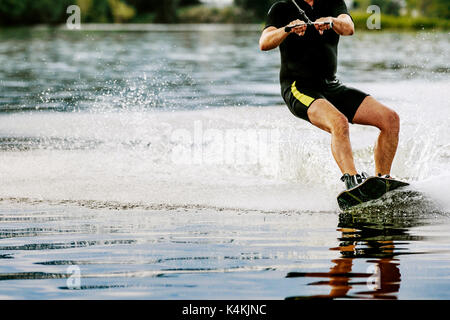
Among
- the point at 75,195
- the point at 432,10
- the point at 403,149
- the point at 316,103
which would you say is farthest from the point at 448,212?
the point at 432,10

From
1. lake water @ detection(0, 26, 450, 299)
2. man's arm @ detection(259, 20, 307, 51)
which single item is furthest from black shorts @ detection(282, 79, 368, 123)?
Result: lake water @ detection(0, 26, 450, 299)

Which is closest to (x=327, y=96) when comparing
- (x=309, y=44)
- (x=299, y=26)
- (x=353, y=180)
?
(x=309, y=44)

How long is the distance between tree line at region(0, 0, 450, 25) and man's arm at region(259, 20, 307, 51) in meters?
89.9

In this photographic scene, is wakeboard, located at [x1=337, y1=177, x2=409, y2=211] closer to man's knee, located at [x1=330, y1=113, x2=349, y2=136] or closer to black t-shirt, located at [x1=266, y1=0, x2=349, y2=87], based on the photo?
man's knee, located at [x1=330, y1=113, x2=349, y2=136]

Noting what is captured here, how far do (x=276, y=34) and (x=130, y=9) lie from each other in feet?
358

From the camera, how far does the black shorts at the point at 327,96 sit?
26.0ft

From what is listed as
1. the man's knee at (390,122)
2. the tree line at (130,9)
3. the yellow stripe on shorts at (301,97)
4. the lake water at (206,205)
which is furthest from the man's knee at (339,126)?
the tree line at (130,9)

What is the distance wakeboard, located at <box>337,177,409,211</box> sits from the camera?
7480mm

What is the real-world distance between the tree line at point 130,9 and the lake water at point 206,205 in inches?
3312

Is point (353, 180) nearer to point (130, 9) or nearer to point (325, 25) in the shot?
point (325, 25)

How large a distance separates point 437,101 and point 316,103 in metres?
9.18

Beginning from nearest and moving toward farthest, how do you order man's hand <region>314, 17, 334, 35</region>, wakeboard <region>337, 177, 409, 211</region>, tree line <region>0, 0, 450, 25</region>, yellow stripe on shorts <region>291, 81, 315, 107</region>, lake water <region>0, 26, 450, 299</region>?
1. lake water <region>0, 26, 450, 299</region>
2. wakeboard <region>337, 177, 409, 211</region>
3. man's hand <region>314, 17, 334, 35</region>
4. yellow stripe on shorts <region>291, 81, 315, 107</region>
5. tree line <region>0, 0, 450, 25</region>

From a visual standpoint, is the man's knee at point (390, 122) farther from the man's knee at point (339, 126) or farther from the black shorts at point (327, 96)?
the man's knee at point (339, 126)

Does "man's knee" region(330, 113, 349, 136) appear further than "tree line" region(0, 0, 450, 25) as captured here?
No
